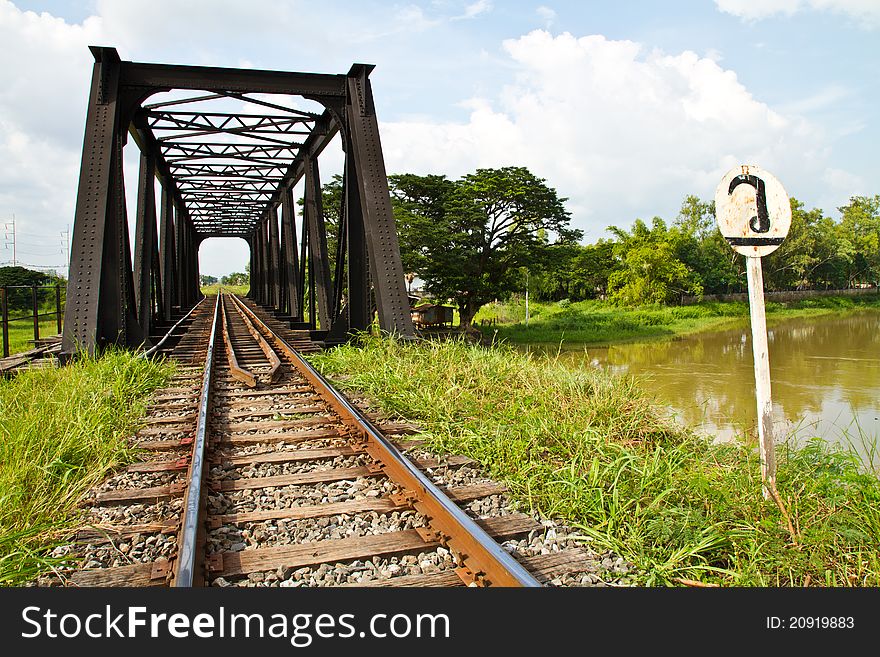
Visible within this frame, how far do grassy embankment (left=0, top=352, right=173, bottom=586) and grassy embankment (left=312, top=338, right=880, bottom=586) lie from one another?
2259 mm

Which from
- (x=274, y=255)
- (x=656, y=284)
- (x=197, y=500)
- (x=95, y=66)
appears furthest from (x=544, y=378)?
(x=656, y=284)

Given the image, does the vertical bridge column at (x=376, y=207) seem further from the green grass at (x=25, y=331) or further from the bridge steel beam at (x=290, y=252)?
the green grass at (x=25, y=331)

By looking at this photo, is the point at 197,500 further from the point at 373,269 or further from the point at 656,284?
the point at 656,284

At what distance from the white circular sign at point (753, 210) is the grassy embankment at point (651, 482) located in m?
1.33

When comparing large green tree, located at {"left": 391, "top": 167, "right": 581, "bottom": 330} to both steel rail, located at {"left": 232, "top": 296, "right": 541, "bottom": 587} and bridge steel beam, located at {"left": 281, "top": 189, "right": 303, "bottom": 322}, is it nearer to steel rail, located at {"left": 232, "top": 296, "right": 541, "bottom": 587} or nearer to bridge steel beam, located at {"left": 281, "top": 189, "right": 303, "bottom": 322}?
bridge steel beam, located at {"left": 281, "top": 189, "right": 303, "bottom": 322}

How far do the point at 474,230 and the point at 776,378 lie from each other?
44.5 ft

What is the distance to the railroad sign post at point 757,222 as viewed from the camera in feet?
11.6

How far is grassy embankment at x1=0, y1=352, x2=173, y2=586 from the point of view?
9.73ft

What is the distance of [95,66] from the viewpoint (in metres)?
9.23

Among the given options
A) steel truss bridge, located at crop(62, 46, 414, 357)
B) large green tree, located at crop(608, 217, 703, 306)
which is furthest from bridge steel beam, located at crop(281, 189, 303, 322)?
large green tree, located at crop(608, 217, 703, 306)

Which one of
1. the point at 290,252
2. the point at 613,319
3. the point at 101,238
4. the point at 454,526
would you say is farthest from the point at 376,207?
the point at 613,319

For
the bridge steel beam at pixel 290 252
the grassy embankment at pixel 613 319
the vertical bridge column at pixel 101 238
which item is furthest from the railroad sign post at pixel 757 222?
the grassy embankment at pixel 613 319

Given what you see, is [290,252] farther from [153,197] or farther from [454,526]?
[454,526]
